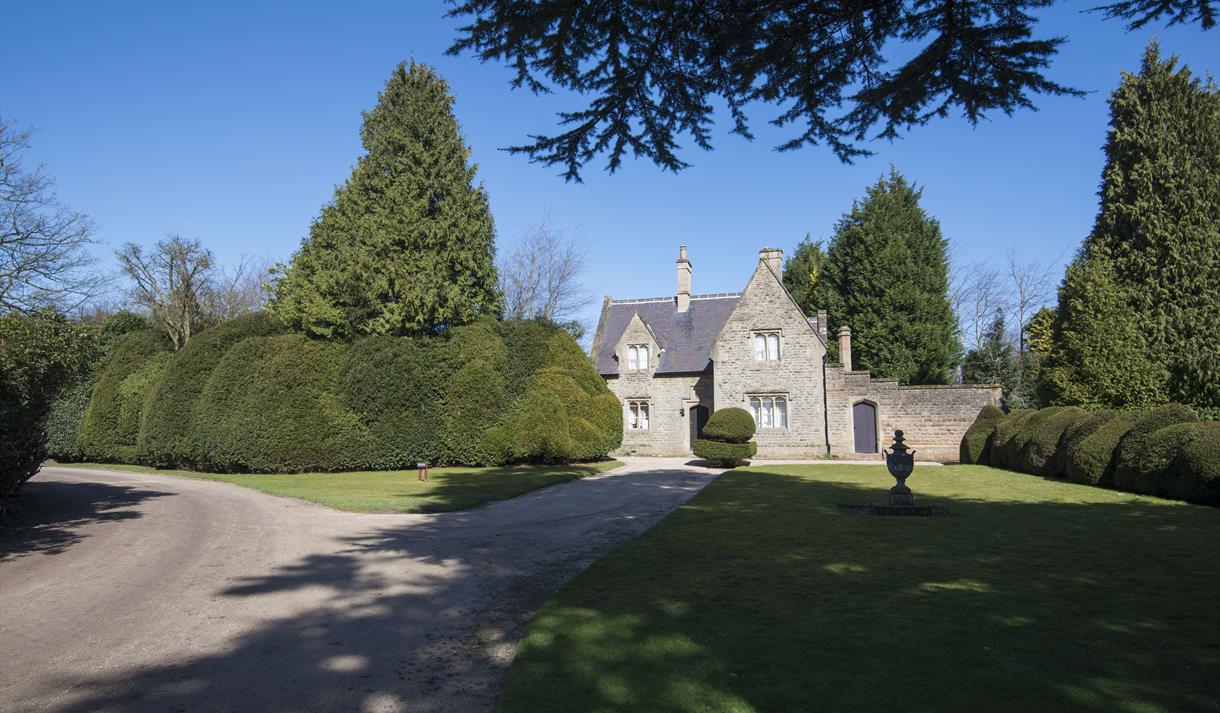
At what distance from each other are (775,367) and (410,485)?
56.8 feet

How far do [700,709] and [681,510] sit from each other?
9.25 metres

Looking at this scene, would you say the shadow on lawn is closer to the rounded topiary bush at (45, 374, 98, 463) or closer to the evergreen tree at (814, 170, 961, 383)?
the rounded topiary bush at (45, 374, 98, 463)

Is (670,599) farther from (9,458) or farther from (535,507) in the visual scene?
(9,458)

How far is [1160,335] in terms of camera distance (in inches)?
805

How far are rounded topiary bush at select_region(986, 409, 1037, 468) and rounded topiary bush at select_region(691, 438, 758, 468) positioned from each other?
836cm

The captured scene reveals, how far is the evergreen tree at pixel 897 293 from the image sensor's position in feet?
119

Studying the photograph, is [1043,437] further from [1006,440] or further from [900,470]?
[900,470]

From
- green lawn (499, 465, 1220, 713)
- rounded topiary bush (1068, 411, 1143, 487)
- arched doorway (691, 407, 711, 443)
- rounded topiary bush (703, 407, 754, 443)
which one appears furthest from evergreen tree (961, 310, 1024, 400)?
green lawn (499, 465, 1220, 713)

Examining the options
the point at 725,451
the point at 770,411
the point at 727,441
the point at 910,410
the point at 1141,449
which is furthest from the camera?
the point at 770,411

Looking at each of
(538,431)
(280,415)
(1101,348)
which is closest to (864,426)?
(1101,348)

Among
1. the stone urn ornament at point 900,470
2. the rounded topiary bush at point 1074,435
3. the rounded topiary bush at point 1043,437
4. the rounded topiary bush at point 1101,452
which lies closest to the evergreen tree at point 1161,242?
the rounded topiary bush at point 1043,437

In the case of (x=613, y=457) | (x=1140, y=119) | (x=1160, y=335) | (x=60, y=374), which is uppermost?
(x=1140, y=119)

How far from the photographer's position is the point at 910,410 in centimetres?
2928

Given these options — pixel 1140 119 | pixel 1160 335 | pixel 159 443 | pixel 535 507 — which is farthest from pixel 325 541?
pixel 1140 119
